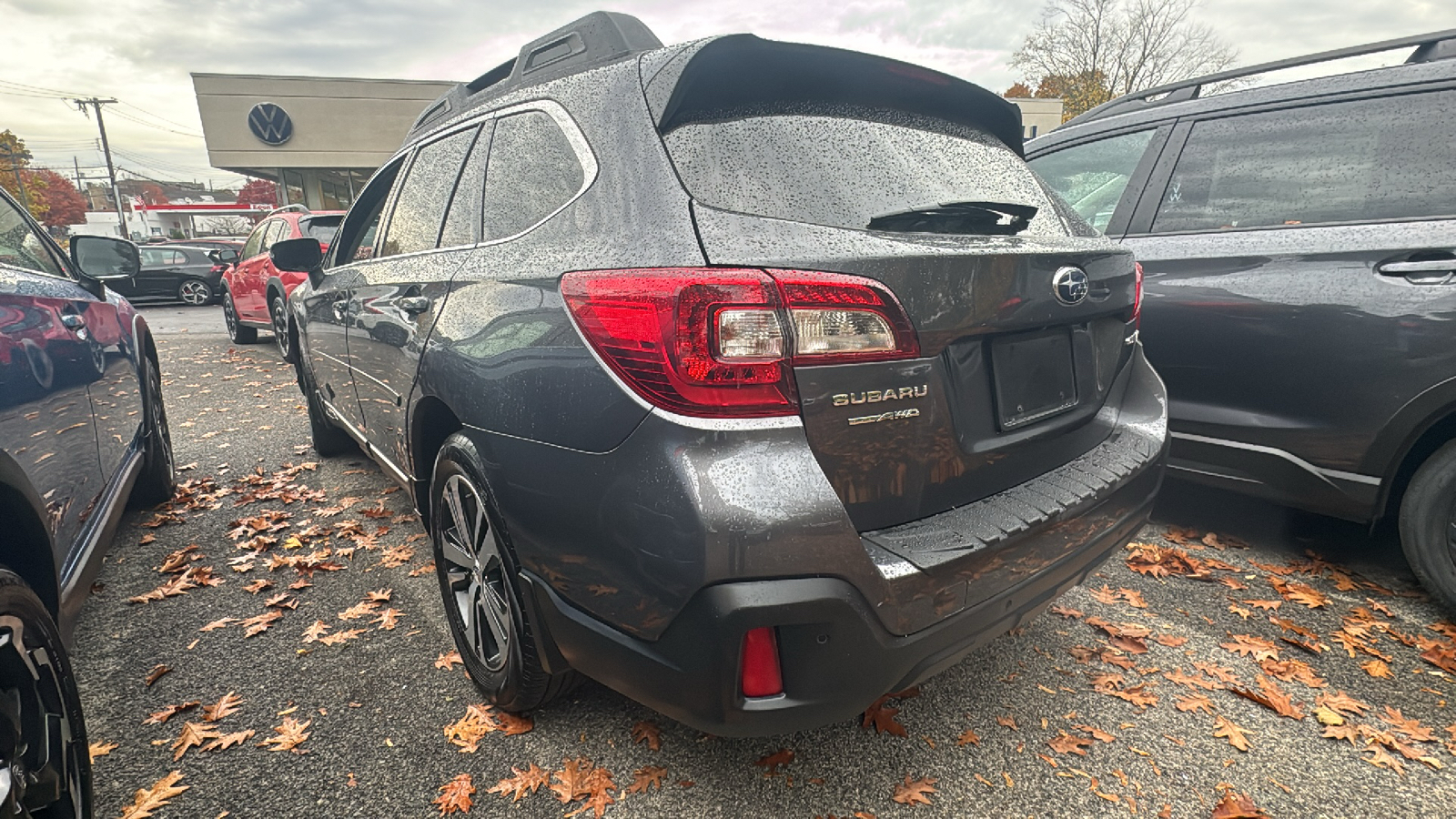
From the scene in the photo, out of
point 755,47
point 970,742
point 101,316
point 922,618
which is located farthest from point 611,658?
point 101,316

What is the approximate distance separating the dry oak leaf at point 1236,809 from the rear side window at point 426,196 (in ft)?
9.30

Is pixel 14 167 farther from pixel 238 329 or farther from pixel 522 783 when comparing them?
pixel 522 783

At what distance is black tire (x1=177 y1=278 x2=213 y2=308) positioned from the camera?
56.8 feet

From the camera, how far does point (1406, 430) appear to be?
2.59 m

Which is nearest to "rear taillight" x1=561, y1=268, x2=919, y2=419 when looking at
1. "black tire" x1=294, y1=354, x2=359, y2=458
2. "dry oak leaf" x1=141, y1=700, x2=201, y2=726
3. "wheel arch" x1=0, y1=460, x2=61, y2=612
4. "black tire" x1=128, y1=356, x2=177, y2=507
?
"wheel arch" x1=0, y1=460, x2=61, y2=612

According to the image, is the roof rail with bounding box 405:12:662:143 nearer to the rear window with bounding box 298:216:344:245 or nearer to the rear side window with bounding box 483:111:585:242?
the rear side window with bounding box 483:111:585:242

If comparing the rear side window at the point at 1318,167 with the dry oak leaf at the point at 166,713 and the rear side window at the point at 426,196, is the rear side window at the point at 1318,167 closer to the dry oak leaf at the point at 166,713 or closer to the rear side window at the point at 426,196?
the rear side window at the point at 426,196

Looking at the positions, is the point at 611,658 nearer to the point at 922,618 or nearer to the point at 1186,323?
the point at 922,618

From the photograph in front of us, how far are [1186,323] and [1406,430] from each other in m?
0.80

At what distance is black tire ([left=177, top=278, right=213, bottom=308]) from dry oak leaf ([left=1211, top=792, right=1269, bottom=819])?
21.0m

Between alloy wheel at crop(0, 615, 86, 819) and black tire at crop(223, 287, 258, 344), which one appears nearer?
alloy wheel at crop(0, 615, 86, 819)

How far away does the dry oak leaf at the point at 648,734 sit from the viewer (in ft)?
6.84

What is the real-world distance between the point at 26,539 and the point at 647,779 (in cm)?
158

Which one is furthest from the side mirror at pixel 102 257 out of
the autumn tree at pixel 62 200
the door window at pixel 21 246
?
the autumn tree at pixel 62 200
